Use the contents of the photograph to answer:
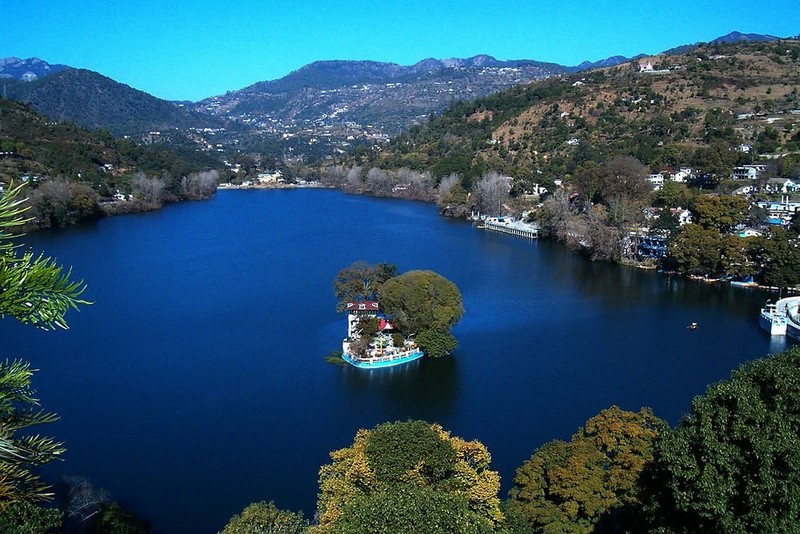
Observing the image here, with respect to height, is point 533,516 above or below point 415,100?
below

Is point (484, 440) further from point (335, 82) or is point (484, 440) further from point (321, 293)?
point (335, 82)

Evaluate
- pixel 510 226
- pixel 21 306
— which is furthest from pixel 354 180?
pixel 21 306

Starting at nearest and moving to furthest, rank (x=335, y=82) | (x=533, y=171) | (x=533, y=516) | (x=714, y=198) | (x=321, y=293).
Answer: (x=533, y=516)
(x=321, y=293)
(x=714, y=198)
(x=533, y=171)
(x=335, y=82)

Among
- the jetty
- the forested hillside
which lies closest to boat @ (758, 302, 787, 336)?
the jetty

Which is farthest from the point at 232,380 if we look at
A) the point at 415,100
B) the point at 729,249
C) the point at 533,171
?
the point at 415,100

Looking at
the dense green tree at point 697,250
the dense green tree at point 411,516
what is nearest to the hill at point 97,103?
the dense green tree at point 697,250

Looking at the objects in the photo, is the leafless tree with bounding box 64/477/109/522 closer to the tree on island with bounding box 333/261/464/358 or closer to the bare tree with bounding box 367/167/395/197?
the tree on island with bounding box 333/261/464/358

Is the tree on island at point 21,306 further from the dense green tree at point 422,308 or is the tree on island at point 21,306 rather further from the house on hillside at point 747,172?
the house on hillside at point 747,172

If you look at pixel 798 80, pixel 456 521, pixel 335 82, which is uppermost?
pixel 335 82
